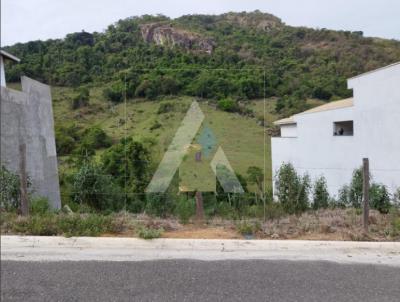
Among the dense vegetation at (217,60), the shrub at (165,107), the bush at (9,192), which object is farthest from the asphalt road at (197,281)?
the shrub at (165,107)

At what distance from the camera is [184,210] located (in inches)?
196

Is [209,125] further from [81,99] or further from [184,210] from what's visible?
[81,99]

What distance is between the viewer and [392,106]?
13.7 m

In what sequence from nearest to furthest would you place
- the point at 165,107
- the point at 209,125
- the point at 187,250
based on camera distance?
1. the point at 187,250
2. the point at 209,125
3. the point at 165,107

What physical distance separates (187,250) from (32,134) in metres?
8.02

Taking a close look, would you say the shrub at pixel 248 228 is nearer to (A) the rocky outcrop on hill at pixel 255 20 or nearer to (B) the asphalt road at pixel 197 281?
(B) the asphalt road at pixel 197 281

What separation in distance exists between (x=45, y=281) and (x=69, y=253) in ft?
2.39

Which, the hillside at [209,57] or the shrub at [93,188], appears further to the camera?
the hillside at [209,57]

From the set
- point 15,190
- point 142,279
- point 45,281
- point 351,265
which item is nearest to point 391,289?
point 351,265

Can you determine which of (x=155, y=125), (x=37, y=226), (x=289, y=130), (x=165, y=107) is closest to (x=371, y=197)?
(x=165, y=107)

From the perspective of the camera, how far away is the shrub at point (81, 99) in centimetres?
1453

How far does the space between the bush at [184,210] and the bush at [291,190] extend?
56.5 inches

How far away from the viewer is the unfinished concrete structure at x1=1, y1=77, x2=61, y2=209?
8.08 m

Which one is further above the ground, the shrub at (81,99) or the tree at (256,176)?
the shrub at (81,99)
